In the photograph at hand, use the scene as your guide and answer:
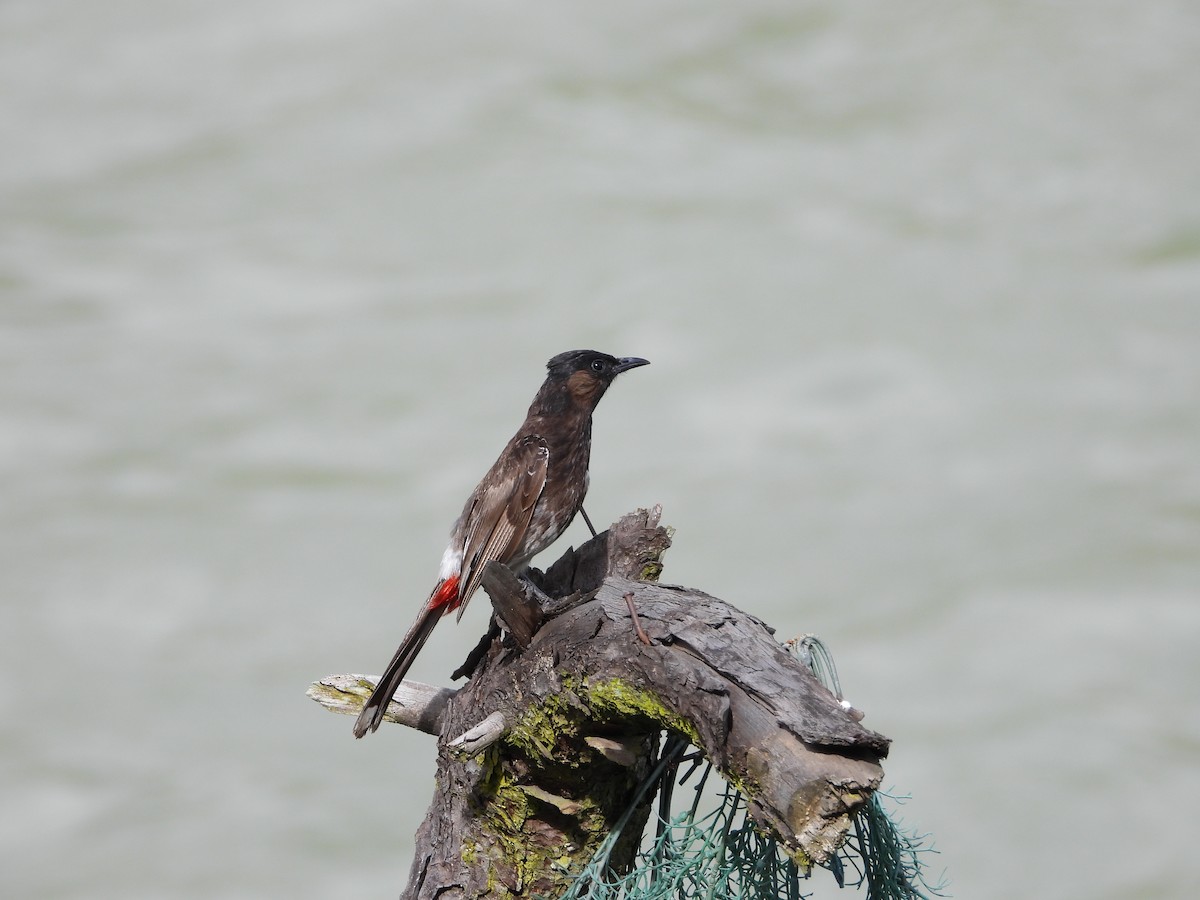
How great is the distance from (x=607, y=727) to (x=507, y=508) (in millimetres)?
1262

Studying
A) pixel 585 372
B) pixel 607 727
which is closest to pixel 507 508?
pixel 585 372

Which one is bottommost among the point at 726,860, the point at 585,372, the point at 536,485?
the point at 726,860

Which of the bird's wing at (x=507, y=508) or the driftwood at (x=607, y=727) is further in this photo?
the bird's wing at (x=507, y=508)

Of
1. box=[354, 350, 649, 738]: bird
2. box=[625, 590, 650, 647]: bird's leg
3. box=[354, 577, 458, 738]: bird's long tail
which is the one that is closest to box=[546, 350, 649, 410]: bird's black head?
box=[354, 350, 649, 738]: bird

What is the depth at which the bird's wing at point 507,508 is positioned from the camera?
406cm

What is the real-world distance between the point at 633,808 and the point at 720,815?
318 millimetres

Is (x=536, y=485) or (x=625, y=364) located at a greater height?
(x=625, y=364)

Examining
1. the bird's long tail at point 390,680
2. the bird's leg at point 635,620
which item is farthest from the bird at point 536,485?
the bird's leg at point 635,620

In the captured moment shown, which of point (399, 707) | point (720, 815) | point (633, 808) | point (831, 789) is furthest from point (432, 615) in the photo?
point (831, 789)

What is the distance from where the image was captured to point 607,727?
2959 mm

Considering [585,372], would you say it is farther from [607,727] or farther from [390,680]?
[607,727]

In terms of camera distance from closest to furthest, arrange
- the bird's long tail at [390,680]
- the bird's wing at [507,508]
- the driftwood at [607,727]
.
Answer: the driftwood at [607,727] → the bird's long tail at [390,680] → the bird's wing at [507,508]

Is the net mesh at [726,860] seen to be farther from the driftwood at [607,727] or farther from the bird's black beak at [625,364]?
the bird's black beak at [625,364]

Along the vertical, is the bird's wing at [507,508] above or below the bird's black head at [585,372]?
below
